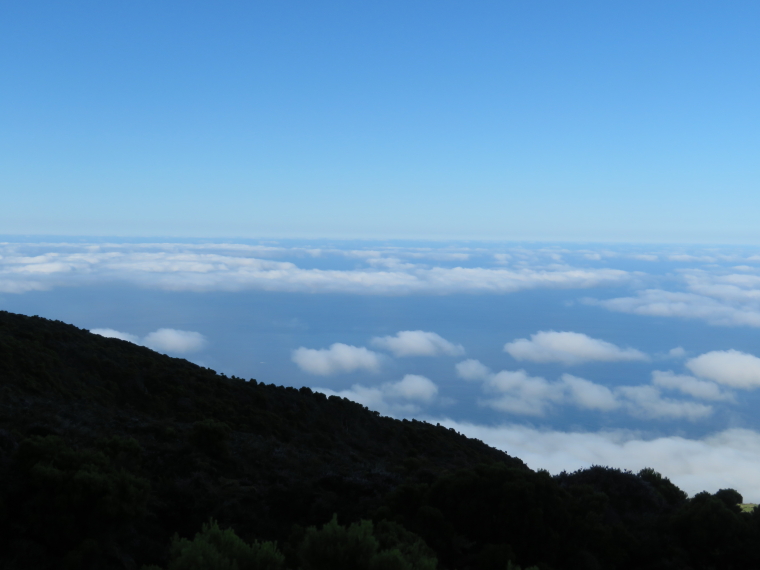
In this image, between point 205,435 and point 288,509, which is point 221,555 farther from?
point 205,435

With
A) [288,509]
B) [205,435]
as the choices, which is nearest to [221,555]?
[288,509]

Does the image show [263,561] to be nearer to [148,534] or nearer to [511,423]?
[148,534]

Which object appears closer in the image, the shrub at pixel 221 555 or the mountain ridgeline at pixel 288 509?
the shrub at pixel 221 555

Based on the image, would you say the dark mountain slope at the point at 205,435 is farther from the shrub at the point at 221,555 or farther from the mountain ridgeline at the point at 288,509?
the shrub at the point at 221,555

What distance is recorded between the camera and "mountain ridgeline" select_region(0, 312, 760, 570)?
6.95 metres

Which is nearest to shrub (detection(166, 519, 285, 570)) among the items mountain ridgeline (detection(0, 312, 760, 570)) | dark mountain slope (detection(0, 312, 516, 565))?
mountain ridgeline (detection(0, 312, 760, 570))

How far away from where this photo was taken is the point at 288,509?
10.1m

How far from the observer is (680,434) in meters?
183

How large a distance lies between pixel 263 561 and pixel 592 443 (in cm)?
16822

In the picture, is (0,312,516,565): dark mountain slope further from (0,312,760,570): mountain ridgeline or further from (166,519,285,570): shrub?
(166,519,285,570): shrub

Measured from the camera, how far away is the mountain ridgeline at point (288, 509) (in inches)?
273

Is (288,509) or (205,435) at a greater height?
(205,435)

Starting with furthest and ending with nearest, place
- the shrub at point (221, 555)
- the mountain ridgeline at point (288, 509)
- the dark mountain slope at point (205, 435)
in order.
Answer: the dark mountain slope at point (205, 435) → the mountain ridgeline at point (288, 509) → the shrub at point (221, 555)

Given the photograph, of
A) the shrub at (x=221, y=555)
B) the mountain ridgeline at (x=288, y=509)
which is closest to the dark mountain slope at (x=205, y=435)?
the mountain ridgeline at (x=288, y=509)
